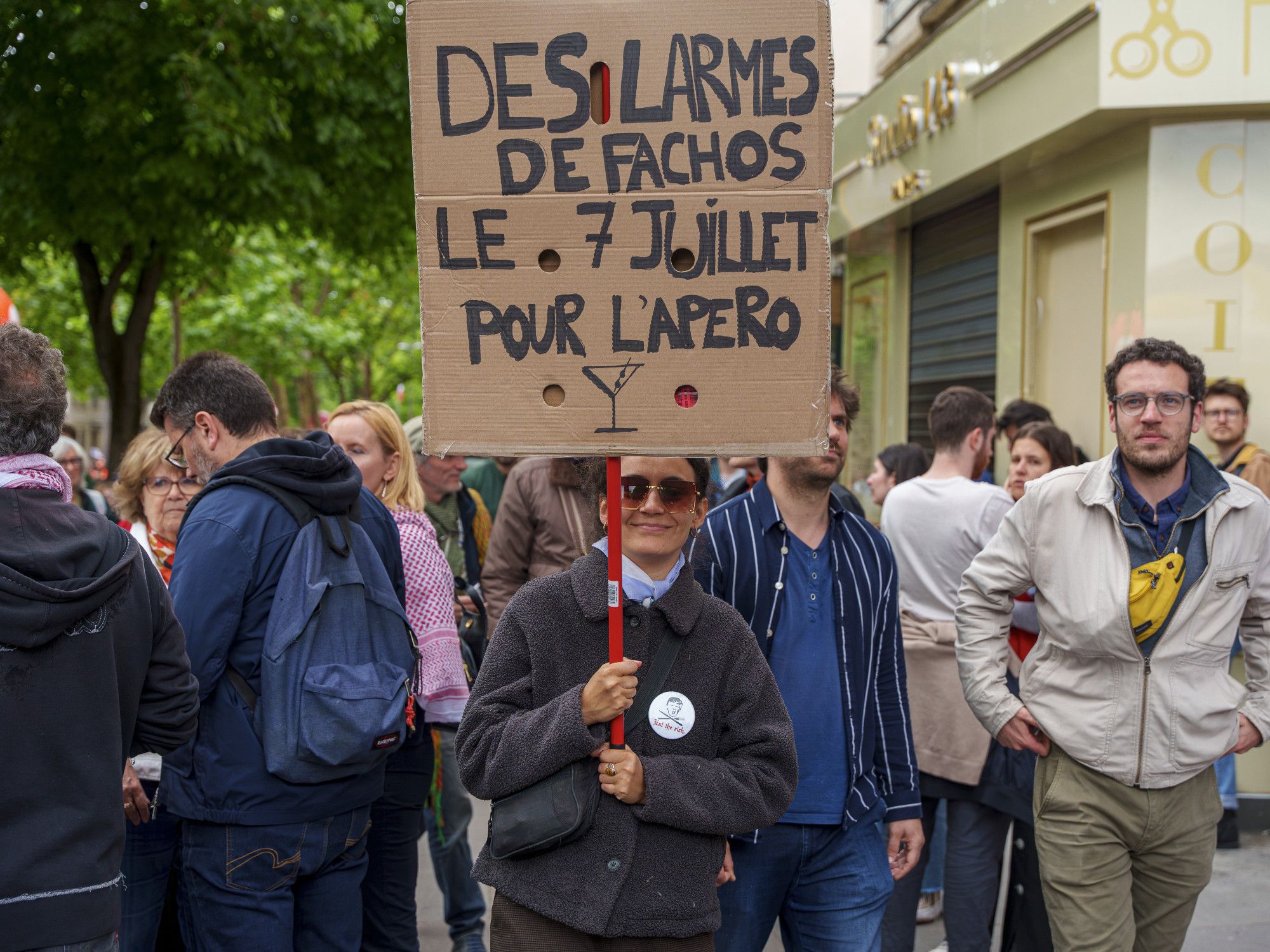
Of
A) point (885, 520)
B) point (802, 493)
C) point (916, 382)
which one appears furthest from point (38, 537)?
point (916, 382)

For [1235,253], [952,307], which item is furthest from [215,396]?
[952,307]

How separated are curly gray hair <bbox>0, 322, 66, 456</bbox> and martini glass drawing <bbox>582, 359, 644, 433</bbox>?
1072 mm

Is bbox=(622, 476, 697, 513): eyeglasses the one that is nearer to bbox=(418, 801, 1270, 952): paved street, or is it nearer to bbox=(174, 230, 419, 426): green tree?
bbox=(418, 801, 1270, 952): paved street

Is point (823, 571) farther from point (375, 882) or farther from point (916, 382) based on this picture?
point (916, 382)

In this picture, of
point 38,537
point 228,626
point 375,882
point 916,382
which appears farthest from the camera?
point 916,382

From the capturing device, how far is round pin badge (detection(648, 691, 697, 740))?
2.62 meters

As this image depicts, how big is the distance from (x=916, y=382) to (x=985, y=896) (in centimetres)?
816

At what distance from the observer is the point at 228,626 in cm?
316

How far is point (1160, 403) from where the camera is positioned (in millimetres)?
3590

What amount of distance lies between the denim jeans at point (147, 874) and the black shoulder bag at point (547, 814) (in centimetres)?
126

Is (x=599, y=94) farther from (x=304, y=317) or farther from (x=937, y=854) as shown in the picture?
(x=304, y=317)

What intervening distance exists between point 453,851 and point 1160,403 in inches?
122

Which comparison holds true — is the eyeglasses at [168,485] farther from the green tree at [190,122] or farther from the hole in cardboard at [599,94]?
the green tree at [190,122]

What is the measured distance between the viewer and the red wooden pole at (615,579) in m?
2.55
